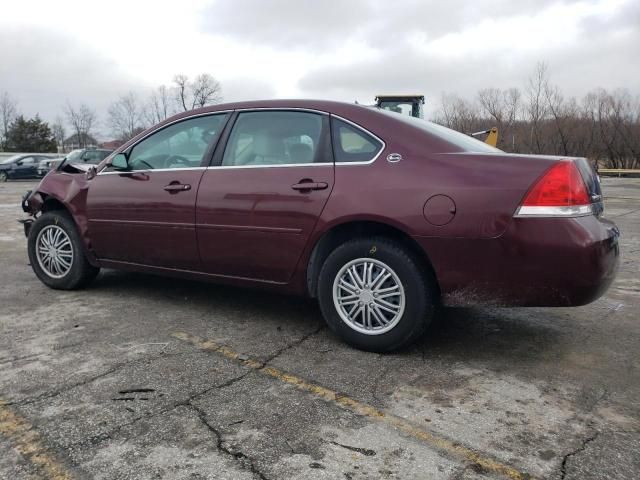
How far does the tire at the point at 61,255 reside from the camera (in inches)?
180

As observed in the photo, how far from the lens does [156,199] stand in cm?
398

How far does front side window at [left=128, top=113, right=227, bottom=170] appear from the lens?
3.93 meters

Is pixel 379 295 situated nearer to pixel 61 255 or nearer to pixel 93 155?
pixel 61 255

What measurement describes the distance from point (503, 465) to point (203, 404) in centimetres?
135

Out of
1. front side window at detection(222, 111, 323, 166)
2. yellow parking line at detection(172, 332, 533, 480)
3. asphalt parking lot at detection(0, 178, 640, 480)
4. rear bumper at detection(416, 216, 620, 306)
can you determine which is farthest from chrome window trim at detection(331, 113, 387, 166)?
yellow parking line at detection(172, 332, 533, 480)

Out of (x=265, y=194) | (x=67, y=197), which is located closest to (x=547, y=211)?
(x=265, y=194)

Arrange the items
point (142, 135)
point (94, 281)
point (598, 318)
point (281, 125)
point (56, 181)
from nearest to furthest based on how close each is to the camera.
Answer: point (281, 125) < point (598, 318) < point (142, 135) < point (56, 181) < point (94, 281)

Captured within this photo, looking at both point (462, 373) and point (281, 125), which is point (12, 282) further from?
point (462, 373)

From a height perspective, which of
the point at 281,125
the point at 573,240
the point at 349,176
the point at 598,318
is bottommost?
the point at 598,318

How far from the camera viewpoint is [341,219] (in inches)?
126

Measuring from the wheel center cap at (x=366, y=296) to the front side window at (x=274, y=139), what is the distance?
2.90 ft

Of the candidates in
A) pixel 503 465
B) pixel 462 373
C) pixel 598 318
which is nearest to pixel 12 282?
pixel 462 373

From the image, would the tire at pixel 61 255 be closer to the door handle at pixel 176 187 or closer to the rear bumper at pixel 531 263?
the door handle at pixel 176 187

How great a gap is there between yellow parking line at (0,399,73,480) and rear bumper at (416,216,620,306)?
2.01 m
